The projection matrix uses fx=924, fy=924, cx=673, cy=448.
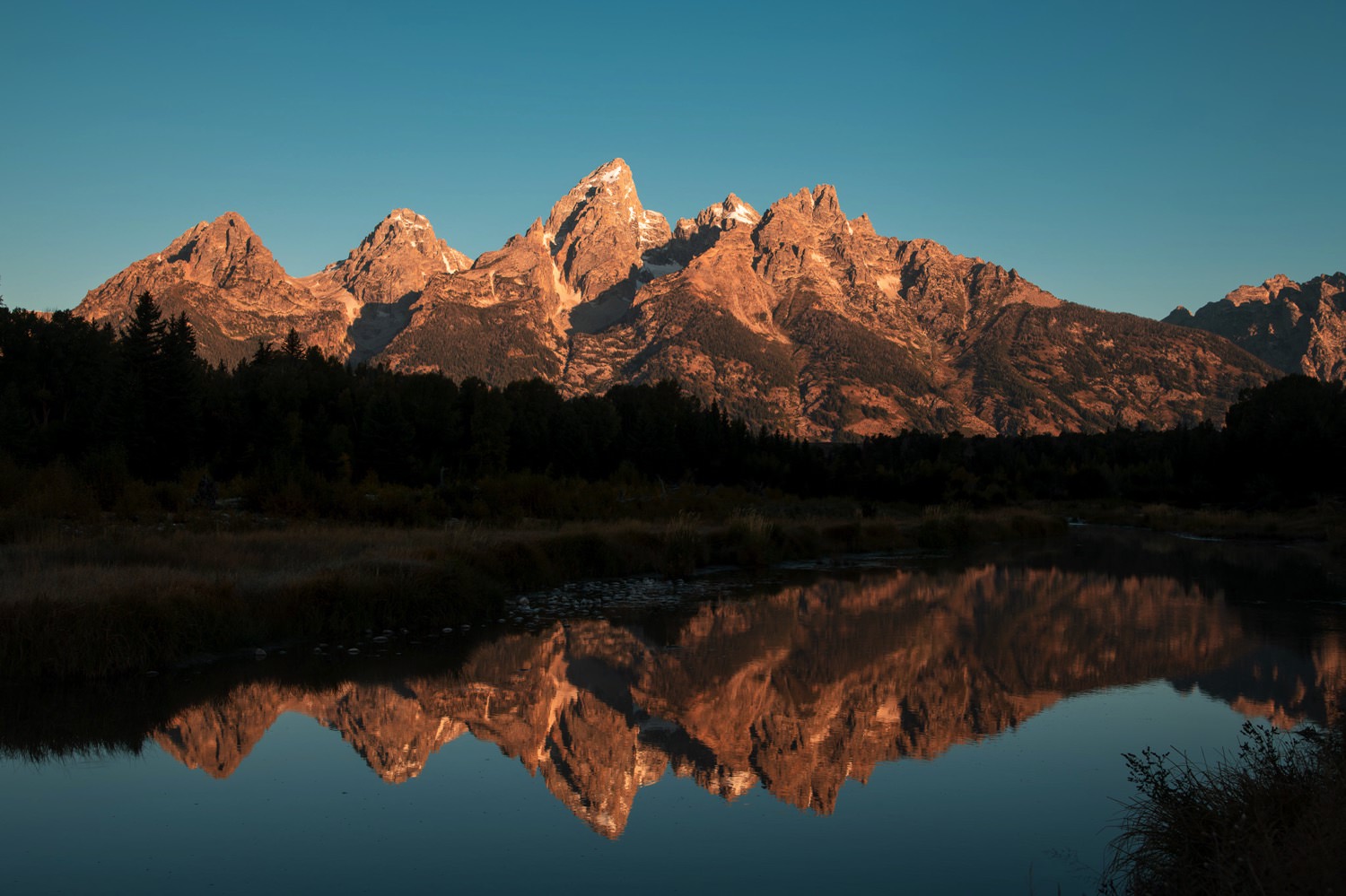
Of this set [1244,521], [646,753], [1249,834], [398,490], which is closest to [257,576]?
[646,753]

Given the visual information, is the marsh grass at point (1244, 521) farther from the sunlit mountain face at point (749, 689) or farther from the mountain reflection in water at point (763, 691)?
the mountain reflection in water at point (763, 691)

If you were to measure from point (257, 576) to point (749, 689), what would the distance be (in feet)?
34.0

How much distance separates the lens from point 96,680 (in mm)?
14461

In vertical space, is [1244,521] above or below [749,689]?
above

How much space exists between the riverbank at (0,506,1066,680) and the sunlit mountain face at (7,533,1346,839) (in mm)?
1371

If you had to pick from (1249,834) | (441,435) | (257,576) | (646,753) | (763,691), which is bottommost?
(646,753)

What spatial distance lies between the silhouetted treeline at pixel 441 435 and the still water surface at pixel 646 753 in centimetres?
1723

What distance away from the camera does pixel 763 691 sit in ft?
52.7

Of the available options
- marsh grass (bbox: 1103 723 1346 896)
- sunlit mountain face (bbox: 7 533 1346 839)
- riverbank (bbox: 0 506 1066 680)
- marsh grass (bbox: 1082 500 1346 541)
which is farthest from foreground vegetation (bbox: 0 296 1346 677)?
marsh grass (bbox: 1103 723 1346 896)

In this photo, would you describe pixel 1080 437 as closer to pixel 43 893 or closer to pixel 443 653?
pixel 443 653

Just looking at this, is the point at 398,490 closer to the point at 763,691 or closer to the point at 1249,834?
the point at 763,691

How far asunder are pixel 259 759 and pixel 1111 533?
2047 inches

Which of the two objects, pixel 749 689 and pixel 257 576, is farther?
pixel 257 576

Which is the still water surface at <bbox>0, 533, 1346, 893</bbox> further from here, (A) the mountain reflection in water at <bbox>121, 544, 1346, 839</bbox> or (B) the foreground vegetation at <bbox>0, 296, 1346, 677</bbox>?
(B) the foreground vegetation at <bbox>0, 296, 1346, 677</bbox>
